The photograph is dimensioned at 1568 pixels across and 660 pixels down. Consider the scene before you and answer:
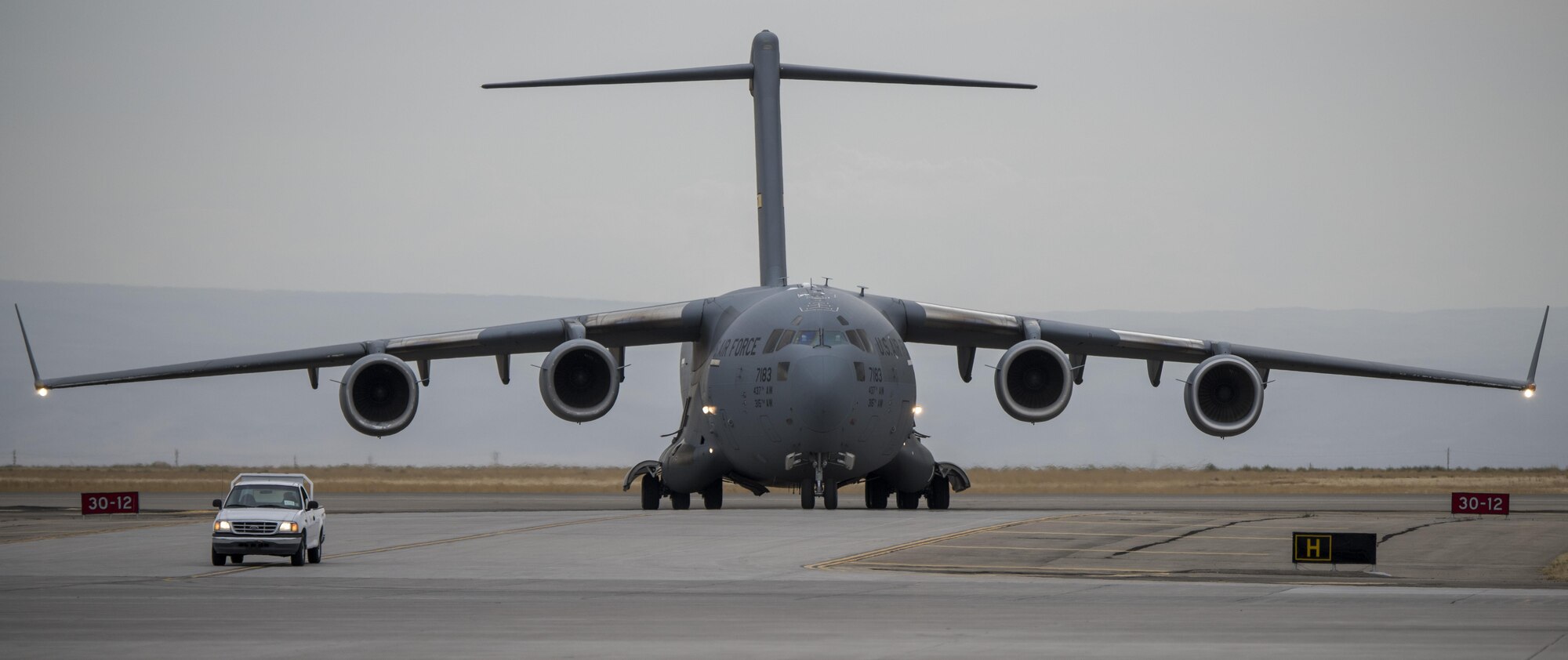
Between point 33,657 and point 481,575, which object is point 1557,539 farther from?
point 33,657

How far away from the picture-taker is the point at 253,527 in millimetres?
18672

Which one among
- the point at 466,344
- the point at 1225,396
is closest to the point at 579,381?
the point at 466,344

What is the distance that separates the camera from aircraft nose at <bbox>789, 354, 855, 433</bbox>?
26031mm

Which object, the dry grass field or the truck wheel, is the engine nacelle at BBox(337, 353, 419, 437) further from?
the dry grass field

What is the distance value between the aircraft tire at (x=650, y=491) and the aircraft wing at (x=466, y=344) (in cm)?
247

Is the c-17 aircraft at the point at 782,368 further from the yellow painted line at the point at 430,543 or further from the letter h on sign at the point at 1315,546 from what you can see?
the letter h on sign at the point at 1315,546

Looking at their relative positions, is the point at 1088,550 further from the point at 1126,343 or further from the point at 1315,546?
the point at 1126,343

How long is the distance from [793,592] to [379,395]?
1523cm

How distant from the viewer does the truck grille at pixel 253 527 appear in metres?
18.6

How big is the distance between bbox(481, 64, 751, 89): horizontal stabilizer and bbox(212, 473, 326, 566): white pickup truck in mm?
12043

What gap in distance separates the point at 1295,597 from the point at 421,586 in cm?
776

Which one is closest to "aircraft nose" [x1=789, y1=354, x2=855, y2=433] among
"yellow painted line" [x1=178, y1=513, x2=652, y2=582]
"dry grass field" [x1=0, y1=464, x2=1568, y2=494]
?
"yellow painted line" [x1=178, y1=513, x2=652, y2=582]

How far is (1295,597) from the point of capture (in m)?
Answer: 14.9

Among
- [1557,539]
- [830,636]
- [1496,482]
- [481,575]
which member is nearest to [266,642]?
[830,636]
